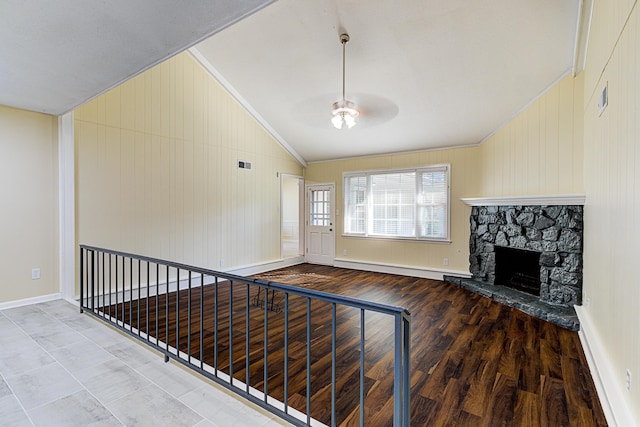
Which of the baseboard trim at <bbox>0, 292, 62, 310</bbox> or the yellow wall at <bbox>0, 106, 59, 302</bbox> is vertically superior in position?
the yellow wall at <bbox>0, 106, 59, 302</bbox>

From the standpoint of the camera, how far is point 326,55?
4160 millimetres

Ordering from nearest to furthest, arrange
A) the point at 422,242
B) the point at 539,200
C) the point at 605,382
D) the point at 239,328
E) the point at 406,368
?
the point at 406,368 < the point at 605,382 < the point at 239,328 < the point at 539,200 < the point at 422,242

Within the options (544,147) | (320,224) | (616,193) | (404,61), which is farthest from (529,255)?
(320,224)

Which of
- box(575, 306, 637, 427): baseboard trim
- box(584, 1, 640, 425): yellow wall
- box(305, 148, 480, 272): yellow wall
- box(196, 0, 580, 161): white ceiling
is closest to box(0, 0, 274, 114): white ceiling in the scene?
box(196, 0, 580, 161): white ceiling

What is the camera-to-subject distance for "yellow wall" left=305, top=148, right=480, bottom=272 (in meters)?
5.58

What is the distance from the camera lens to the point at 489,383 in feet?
7.66

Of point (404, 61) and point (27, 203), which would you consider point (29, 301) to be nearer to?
point (27, 203)

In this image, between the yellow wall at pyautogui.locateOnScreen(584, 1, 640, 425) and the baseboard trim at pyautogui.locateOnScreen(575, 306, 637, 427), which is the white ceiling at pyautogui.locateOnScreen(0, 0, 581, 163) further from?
the baseboard trim at pyautogui.locateOnScreen(575, 306, 637, 427)

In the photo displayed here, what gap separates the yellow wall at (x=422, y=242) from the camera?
5582mm

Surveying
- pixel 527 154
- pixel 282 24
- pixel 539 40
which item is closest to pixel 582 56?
pixel 539 40

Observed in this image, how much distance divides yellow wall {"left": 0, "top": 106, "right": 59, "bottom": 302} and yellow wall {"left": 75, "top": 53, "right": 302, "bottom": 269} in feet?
1.33

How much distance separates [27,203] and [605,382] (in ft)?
19.5

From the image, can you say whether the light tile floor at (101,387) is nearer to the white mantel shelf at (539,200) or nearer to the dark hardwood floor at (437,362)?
the dark hardwood floor at (437,362)

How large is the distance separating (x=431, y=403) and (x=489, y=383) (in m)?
0.58
